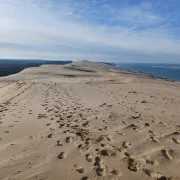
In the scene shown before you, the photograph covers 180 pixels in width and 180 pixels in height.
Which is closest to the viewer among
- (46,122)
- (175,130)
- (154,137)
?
(154,137)

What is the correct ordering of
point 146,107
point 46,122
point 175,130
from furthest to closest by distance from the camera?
point 146,107 < point 46,122 < point 175,130

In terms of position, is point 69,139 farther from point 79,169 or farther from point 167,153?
point 167,153

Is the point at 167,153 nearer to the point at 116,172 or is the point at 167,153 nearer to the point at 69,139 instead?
the point at 116,172

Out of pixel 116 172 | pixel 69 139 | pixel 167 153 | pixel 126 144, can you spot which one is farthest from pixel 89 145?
pixel 167 153

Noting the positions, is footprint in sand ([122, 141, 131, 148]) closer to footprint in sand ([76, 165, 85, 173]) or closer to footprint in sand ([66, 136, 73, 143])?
footprint in sand ([66, 136, 73, 143])

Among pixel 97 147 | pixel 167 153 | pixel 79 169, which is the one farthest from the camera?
pixel 97 147

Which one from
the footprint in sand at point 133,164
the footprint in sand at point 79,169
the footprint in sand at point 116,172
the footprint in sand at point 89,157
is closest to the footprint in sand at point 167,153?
the footprint in sand at point 133,164

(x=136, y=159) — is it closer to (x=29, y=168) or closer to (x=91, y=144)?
(x=91, y=144)

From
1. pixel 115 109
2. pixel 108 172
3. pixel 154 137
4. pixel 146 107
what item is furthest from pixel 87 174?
pixel 146 107

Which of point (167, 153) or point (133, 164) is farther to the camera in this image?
point (167, 153)

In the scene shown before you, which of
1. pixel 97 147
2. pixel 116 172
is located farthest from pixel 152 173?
pixel 97 147

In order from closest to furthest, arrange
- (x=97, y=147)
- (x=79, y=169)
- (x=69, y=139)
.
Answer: (x=79, y=169) → (x=97, y=147) → (x=69, y=139)
